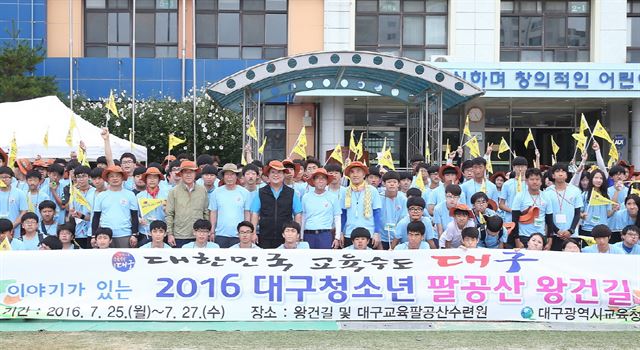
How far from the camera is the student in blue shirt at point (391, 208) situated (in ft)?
29.7

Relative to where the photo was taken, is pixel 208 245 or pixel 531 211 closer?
pixel 208 245

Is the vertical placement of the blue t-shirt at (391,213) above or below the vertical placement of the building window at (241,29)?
below

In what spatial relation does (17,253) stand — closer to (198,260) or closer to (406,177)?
(198,260)

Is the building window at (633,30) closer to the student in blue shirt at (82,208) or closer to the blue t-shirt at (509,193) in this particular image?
the blue t-shirt at (509,193)

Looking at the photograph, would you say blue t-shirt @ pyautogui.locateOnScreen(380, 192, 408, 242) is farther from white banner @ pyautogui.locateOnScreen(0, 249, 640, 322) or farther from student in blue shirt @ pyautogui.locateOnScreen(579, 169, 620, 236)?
student in blue shirt @ pyautogui.locateOnScreen(579, 169, 620, 236)

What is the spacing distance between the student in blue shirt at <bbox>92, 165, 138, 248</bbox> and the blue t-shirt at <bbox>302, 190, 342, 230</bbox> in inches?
74.3

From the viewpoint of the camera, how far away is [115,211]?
28.7 feet

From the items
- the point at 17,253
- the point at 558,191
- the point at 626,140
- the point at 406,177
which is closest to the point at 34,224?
the point at 17,253

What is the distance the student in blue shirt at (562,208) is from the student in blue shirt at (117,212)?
182 inches

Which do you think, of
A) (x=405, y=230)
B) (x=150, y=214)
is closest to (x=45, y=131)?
(x=150, y=214)

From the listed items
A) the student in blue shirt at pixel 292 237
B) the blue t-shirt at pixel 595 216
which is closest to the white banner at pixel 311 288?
the student in blue shirt at pixel 292 237

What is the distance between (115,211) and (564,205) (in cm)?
498

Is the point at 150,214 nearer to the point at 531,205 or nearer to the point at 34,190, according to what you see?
the point at 34,190

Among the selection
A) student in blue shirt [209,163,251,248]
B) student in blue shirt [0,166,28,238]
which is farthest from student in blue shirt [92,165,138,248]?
student in blue shirt [0,166,28,238]
